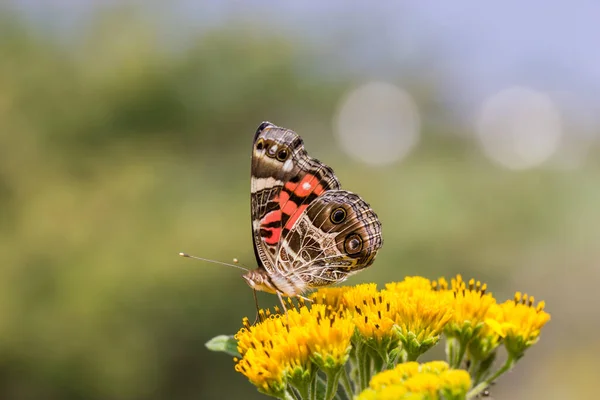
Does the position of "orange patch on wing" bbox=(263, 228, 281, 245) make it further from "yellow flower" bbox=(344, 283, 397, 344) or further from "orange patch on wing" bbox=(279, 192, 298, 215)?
"yellow flower" bbox=(344, 283, 397, 344)

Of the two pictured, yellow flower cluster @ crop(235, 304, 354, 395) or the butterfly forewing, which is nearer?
yellow flower cluster @ crop(235, 304, 354, 395)

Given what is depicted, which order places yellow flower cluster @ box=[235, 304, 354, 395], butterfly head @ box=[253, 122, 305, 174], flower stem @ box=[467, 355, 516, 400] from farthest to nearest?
1. butterfly head @ box=[253, 122, 305, 174]
2. flower stem @ box=[467, 355, 516, 400]
3. yellow flower cluster @ box=[235, 304, 354, 395]

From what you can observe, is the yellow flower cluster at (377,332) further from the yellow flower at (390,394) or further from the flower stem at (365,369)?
the yellow flower at (390,394)

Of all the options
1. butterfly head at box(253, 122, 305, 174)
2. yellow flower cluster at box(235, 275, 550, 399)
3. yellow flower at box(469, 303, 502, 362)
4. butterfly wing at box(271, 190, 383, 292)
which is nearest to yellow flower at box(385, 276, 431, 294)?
yellow flower cluster at box(235, 275, 550, 399)

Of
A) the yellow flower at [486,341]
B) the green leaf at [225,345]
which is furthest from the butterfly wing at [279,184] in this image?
the yellow flower at [486,341]

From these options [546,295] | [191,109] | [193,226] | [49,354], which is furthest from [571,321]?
[49,354]

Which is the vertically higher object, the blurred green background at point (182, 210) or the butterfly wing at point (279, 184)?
the blurred green background at point (182, 210)

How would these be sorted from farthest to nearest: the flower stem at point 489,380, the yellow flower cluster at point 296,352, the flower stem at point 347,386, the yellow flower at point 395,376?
the flower stem at point 347,386, the flower stem at point 489,380, the yellow flower cluster at point 296,352, the yellow flower at point 395,376

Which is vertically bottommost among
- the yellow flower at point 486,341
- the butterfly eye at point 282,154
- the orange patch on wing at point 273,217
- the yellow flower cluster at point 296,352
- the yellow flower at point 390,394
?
the yellow flower at point 390,394
